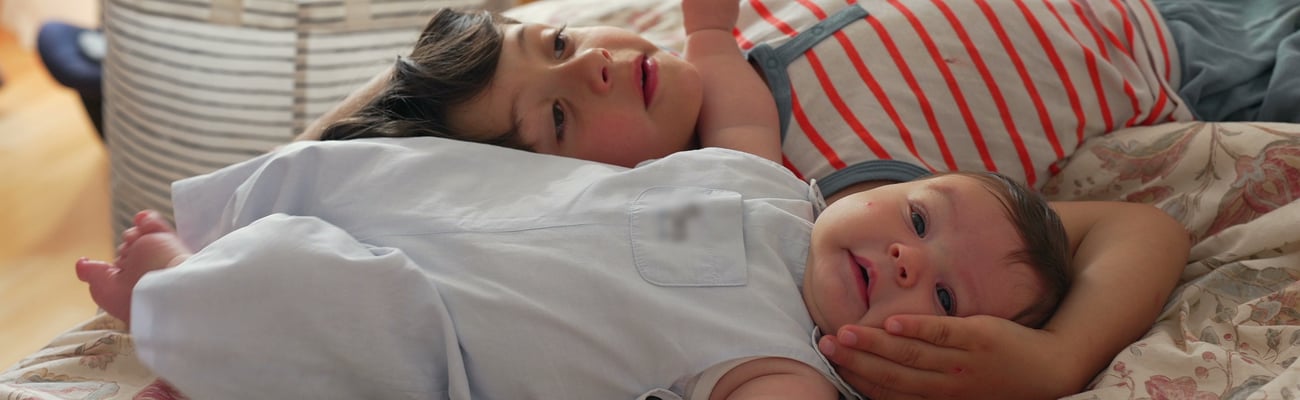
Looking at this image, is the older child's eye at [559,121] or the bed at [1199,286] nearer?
the bed at [1199,286]

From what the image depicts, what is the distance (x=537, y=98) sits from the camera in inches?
43.0

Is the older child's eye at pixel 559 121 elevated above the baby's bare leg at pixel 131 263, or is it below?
above

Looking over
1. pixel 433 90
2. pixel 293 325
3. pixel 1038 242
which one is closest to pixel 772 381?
pixel 1038 242

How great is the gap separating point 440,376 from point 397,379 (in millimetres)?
43

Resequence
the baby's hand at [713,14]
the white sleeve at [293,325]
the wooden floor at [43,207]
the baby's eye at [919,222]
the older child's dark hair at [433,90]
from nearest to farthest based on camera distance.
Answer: the white sleeve at [293,325] < the baby's eye at [919,222] < the older child's dark hair at [433,90] < the baby's hand at [713,14] < the wooden floor at [43,207]

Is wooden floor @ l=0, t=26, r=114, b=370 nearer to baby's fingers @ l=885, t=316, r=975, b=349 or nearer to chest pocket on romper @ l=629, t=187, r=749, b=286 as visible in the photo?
chest pocket on romper @ l=629, t=187, r=749, b=286

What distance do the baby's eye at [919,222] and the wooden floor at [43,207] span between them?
158cm

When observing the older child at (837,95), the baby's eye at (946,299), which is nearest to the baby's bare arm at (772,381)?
the baby's eye at (946,299)

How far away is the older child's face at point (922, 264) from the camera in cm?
90

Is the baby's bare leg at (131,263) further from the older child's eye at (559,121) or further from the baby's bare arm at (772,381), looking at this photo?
the baby's bare arm at (772,381)

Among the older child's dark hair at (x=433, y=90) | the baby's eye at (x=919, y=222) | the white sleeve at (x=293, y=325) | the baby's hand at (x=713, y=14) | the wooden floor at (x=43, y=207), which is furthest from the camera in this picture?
the wooden floor at (x=43, y=207)

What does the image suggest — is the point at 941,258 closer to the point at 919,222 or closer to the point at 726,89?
the point at 919,222

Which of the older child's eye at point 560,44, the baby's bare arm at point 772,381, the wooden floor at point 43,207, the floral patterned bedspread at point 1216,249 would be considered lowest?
the wooden floor at point 43,207

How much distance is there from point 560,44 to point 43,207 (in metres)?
1.77
